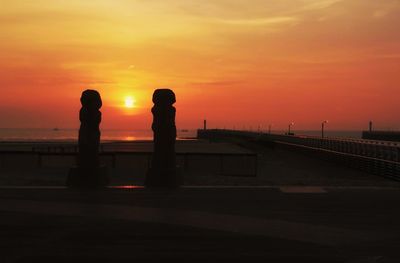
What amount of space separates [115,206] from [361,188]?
6.32 m

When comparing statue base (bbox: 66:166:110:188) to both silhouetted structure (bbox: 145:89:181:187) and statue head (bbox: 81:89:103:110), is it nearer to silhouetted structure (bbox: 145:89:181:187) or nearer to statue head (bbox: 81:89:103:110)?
silhouetted structure (bbox: 145:89:181:187)

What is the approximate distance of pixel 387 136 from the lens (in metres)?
87.9

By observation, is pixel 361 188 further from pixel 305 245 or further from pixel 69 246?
pixel 69 246

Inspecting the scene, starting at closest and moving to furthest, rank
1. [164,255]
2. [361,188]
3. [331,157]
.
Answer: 1. [164,255]
2. [361,188]
3. [331,157]

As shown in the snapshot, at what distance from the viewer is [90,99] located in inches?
586

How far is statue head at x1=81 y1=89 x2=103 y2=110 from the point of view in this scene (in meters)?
14.9

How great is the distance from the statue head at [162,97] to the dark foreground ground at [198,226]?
2374mm

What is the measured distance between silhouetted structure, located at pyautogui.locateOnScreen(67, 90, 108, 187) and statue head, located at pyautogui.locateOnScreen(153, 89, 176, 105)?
1533mm

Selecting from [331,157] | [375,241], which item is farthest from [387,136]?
[375,241]

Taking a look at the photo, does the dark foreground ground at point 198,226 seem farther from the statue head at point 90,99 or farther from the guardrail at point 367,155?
the guardrail at point 367,155

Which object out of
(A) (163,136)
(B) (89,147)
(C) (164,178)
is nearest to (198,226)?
(C) (164,178)

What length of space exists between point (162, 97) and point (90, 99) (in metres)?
1.84

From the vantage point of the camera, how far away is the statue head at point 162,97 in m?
14.6

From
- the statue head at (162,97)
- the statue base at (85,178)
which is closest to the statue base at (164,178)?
the statue base at (85,178)
